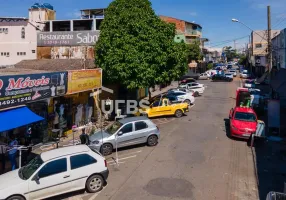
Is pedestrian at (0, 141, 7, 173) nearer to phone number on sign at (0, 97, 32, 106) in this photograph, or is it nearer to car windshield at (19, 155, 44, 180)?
phone number on sign at (0, 97, 32, 106)

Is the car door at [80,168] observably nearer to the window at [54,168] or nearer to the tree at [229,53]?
the window at [54,168]

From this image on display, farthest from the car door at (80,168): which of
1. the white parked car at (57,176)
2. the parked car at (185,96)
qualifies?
the parked car at (185,96)

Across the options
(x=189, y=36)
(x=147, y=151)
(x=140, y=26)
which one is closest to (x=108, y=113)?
(x=140, y=26)

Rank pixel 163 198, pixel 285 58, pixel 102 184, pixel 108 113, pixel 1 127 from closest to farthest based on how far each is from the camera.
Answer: pixel 163 198 → pixel 102 184 → pixel 1 127 → pixel 108 113 → pixel 285 58

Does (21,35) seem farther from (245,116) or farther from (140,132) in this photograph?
(245,116)

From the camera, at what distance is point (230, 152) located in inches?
567

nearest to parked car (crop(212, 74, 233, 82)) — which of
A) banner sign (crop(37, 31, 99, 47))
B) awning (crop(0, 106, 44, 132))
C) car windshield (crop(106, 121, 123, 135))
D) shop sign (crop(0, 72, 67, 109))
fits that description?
banner sign (crop(37, 31, 99, 47))

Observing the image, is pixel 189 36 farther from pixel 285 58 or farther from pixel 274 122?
pixel 274 122

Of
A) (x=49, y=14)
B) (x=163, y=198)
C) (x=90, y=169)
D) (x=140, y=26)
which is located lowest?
(x=163, y=198)

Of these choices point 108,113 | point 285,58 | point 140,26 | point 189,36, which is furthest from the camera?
point 189,36

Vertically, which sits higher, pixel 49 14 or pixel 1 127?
pixel 49 14

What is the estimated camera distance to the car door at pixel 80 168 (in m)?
9.65

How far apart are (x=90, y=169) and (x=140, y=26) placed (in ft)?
41.5

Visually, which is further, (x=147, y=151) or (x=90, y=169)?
(x=147, y=151)
